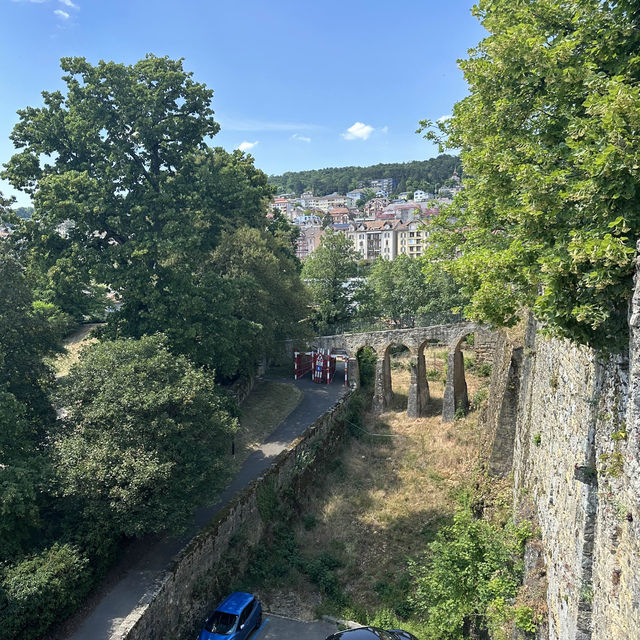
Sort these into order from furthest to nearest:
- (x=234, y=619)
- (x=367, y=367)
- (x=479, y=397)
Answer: (x=367, y=367) → (x=479, y=397) → (x=234, y=619)

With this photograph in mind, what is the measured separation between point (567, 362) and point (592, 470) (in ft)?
8.58

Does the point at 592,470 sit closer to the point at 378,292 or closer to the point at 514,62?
the point at 514,62

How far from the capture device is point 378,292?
4078 cm

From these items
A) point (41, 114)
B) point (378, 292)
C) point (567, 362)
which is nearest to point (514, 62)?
point (567, 362)

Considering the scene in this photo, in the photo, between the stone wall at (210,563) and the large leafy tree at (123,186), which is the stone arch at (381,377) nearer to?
the stone wall at (210,563)

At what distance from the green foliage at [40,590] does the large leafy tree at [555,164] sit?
36.2ft

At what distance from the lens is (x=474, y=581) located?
461 inches

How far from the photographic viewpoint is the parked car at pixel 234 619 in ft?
43.9

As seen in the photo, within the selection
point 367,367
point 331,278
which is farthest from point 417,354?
point 331,278

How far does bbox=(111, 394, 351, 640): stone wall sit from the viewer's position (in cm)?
1289

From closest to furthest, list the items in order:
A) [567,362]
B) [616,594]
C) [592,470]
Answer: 1. [616,594]
2. [592,470]
3. [567,362]

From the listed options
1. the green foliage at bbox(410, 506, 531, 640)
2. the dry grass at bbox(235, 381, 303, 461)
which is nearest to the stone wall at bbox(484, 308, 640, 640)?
the green foliage at bbox(410, 506, 531, 640)

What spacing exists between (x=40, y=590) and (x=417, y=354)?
21.2 meters

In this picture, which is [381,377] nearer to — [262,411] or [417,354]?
[417,354]
